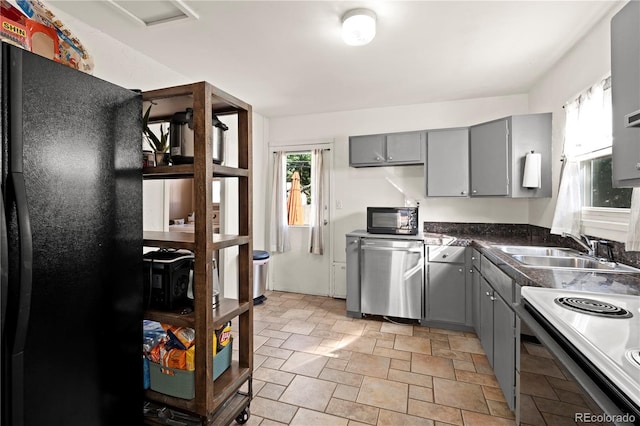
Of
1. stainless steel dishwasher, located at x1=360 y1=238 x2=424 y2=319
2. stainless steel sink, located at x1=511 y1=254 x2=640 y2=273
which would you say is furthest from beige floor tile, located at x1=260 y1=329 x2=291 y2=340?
stainless steel sink, located at x1=511 y1=254 x2=640 y2=273

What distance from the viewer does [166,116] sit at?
6.54 ft

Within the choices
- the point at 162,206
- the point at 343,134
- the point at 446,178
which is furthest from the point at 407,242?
the point at 162,206

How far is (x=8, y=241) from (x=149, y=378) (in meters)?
1.06

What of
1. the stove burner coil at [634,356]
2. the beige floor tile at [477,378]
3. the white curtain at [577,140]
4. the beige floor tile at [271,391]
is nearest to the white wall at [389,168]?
the white curtain at [577,140]

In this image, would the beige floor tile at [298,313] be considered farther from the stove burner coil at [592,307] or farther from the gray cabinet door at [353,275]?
the stove burner coil at [592,307]

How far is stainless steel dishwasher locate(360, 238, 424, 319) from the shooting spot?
3248mm

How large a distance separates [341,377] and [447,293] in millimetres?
1487

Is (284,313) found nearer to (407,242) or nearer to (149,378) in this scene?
(407,242)

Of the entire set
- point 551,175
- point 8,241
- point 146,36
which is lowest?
point 8,241

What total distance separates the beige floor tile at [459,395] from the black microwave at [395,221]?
1.54 m

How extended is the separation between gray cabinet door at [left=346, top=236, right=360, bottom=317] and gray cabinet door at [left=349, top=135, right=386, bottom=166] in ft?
3.26

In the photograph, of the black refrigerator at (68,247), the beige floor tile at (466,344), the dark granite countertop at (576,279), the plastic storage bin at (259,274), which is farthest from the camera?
the plastic storage bin at (259,274)

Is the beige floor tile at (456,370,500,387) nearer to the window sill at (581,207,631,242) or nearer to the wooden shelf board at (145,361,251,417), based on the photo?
the window sill at (581,207,631,242)

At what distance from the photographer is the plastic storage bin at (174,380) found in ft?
5.08
